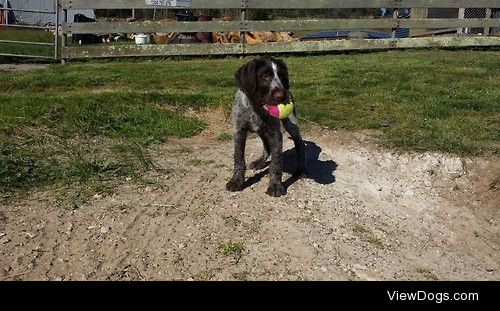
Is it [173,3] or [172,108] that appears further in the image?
[173,3]

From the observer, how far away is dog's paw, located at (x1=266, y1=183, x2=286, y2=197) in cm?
604

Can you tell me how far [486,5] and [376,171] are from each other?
1232 cm

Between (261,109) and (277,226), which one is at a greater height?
(261,109)

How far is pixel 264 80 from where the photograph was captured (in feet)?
19.1

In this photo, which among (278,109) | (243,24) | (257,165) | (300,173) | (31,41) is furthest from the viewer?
(31,41)

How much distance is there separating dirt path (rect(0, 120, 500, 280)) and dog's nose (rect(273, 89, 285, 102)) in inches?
40.0

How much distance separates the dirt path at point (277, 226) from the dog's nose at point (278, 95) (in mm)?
1016

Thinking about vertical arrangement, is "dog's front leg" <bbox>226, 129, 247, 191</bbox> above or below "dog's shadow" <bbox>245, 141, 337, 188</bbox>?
above

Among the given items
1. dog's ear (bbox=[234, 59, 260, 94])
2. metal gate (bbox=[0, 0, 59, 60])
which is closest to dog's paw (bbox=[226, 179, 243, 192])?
dog's ear (bbox=[234, 59, 260, 94])

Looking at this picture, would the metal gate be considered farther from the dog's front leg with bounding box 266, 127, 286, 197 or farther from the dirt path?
the dog's front leg with bounding box 266, 127, 286, 197

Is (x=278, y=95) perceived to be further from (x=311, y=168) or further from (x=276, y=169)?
(x=311, y=168)

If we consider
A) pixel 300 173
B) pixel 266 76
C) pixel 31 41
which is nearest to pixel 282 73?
pixel 266 76

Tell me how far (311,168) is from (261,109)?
4.53 ft
